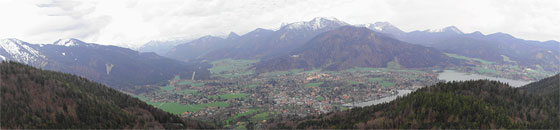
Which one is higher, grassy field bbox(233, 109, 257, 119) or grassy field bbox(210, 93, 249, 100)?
grassy field bbox(210, 93, 249, 100)

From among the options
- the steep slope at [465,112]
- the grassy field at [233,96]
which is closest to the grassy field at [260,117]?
the steep slope at [465,112]

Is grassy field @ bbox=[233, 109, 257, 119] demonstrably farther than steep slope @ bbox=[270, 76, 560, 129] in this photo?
Yes

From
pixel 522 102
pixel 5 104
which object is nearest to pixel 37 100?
pixel 5 104

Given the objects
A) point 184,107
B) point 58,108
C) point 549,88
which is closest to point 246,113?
point 184,107

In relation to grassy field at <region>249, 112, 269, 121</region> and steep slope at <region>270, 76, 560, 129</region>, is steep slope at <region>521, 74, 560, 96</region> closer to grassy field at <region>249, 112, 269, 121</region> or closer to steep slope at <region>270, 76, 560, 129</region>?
steep slope at <region>270, 76, 560, 129</region>

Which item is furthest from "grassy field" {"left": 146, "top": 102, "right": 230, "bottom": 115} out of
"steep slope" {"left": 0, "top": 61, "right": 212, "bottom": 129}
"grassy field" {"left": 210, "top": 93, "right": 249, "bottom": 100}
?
"steep slope" {"left": 0, "top": 61, "right": 212, "bottom": 129}

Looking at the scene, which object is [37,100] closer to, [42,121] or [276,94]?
[42,121]
